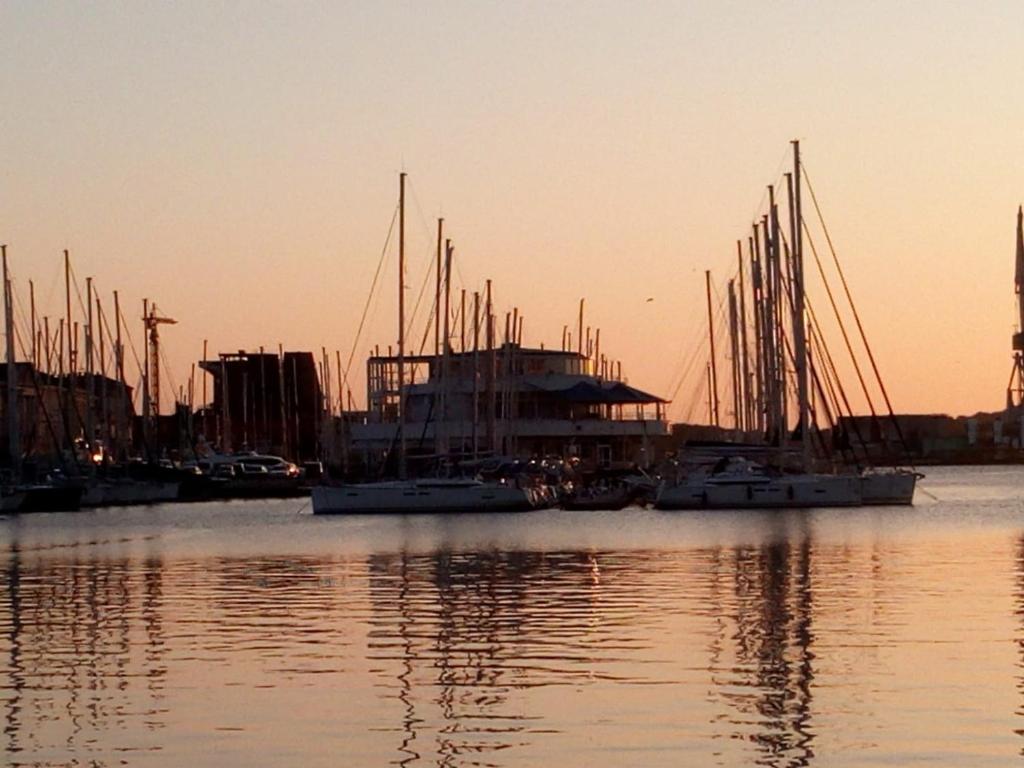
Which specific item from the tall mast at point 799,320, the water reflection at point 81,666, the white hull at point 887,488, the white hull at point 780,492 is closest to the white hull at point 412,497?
the white hull at point 780,492

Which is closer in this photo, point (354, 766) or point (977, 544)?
point (354, 766)

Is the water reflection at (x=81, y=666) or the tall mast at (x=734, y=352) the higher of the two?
the tall mast at (x=734, y=352)

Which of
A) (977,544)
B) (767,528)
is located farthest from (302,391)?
(977,544)

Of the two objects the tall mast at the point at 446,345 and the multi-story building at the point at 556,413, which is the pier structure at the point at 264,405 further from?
the tall mast at the point at 446,345

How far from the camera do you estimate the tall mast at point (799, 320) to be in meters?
71.0

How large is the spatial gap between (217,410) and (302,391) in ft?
30.7

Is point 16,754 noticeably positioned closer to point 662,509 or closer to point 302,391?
point 662,509

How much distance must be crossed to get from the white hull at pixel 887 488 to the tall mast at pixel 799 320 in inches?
84.4

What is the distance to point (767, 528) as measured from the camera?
191ft

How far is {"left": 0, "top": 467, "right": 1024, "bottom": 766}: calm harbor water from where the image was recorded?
1802cm

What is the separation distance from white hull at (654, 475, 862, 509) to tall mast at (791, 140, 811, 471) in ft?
4.86

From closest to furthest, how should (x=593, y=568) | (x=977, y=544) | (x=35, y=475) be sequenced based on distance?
(x=593, y=568)
(x=977, y=544)
(x=35, y=475)

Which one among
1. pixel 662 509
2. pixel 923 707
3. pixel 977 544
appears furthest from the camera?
pixel 662 509

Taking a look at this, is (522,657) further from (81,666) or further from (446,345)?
(446,345)
